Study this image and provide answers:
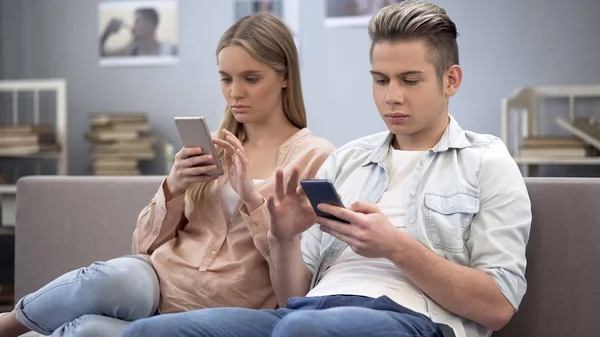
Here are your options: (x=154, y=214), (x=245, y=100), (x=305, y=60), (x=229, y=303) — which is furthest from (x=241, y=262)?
(x=305, y=60)

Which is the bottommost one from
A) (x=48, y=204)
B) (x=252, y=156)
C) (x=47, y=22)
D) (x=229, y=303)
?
(x=229, y=303)

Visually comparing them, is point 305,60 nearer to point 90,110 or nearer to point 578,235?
point 90,110

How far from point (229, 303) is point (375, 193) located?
435mm

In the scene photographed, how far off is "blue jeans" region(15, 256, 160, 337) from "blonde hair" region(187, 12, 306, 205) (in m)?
0.28

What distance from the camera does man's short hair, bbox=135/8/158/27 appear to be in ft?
17.2

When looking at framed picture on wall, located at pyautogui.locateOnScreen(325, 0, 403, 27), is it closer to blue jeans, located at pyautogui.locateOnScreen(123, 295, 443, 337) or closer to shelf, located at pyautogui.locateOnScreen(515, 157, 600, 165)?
shelf, located at pyautogui.locateOnScreen(515, 157, 600, 165)

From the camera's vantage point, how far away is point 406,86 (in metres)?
1.68

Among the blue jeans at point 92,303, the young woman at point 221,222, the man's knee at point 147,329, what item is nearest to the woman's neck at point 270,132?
the young woman at point 221,222

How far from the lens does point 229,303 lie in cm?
190

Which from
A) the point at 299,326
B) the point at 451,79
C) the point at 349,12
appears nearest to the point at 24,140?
the point at 349,12

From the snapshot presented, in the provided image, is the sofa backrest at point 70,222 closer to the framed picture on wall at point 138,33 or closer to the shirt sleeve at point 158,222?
the shirt sleeve at point 158,222

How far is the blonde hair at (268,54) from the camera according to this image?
1989 mm

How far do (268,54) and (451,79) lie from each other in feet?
→ 1.57

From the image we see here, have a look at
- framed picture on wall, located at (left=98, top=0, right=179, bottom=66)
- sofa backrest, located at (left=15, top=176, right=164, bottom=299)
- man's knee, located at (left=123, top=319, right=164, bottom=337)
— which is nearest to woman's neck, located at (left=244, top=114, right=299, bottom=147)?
sofa backrest, located at (left=15, top=176, right=164, bottom=299)
